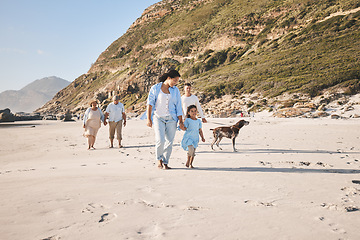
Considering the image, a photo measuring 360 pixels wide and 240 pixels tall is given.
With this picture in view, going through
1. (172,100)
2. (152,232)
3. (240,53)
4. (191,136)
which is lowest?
(152,232)

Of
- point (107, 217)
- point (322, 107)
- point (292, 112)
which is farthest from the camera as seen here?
point (322, 107)

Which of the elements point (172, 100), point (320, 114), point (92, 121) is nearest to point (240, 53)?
point (320, 114)

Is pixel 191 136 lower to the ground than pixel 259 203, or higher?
higher

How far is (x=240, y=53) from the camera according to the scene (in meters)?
47.2

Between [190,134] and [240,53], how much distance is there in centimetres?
4568

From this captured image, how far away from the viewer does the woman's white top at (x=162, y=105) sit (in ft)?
16.6

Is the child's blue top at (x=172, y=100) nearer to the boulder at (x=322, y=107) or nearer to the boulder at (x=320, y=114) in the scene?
the boulder at (x=320, y=114)

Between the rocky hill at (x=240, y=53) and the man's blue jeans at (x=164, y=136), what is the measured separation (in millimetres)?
20490

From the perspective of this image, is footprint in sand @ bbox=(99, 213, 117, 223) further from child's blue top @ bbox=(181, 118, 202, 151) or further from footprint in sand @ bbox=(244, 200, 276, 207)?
child's blue top @ bbox=(181, 118, 202, 151)

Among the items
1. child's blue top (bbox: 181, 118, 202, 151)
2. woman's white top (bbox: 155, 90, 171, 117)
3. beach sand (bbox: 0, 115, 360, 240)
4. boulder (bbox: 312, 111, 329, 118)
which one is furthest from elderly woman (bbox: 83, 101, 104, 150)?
boulder (bbox: 312, 111, 329, 118)

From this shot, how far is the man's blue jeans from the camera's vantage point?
5.03 meters

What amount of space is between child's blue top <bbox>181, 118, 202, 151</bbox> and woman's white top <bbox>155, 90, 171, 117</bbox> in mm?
543

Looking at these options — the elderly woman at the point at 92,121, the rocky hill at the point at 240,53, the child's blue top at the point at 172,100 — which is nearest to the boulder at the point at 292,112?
the rocky hill at the point at 240,53

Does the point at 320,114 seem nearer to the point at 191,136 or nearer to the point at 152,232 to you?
the point at 191,136
